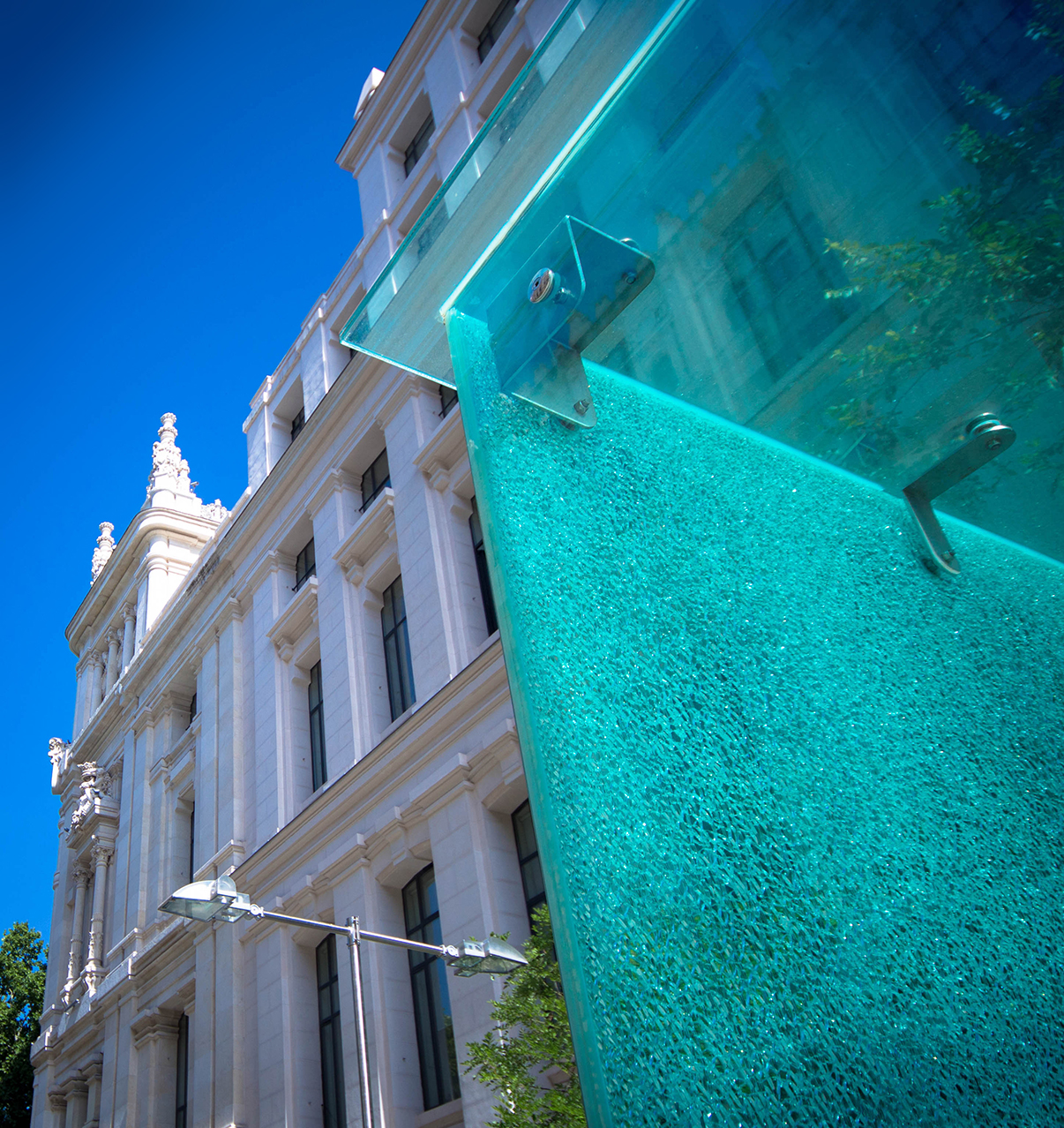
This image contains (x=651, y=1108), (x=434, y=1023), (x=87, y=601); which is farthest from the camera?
(x=87, y=601)

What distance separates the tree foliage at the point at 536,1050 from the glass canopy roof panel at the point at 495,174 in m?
6.60

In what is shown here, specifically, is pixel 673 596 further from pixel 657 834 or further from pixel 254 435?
pixel 254 435

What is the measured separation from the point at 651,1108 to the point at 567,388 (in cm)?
117

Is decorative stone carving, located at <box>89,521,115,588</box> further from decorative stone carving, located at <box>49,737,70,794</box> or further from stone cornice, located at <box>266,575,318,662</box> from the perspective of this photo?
stone cornice, located at <box>266,575,318,662</box>

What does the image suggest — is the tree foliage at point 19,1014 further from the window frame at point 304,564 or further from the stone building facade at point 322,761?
the window frame at point 304,564

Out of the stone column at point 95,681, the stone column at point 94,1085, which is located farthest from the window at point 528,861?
the stone column at point 95,681

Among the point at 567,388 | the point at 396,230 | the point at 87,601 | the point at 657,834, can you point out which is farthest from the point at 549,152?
the point at 87,601

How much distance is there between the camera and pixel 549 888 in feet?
4.25

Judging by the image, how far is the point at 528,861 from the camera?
12242 mm

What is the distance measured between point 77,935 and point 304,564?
12.8 meters

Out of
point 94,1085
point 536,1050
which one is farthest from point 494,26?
point 94,1085

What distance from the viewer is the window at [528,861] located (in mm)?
11945

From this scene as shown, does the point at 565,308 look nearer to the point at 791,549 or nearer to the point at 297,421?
the point at 791,549

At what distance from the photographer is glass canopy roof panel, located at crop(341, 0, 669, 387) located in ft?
5.55
